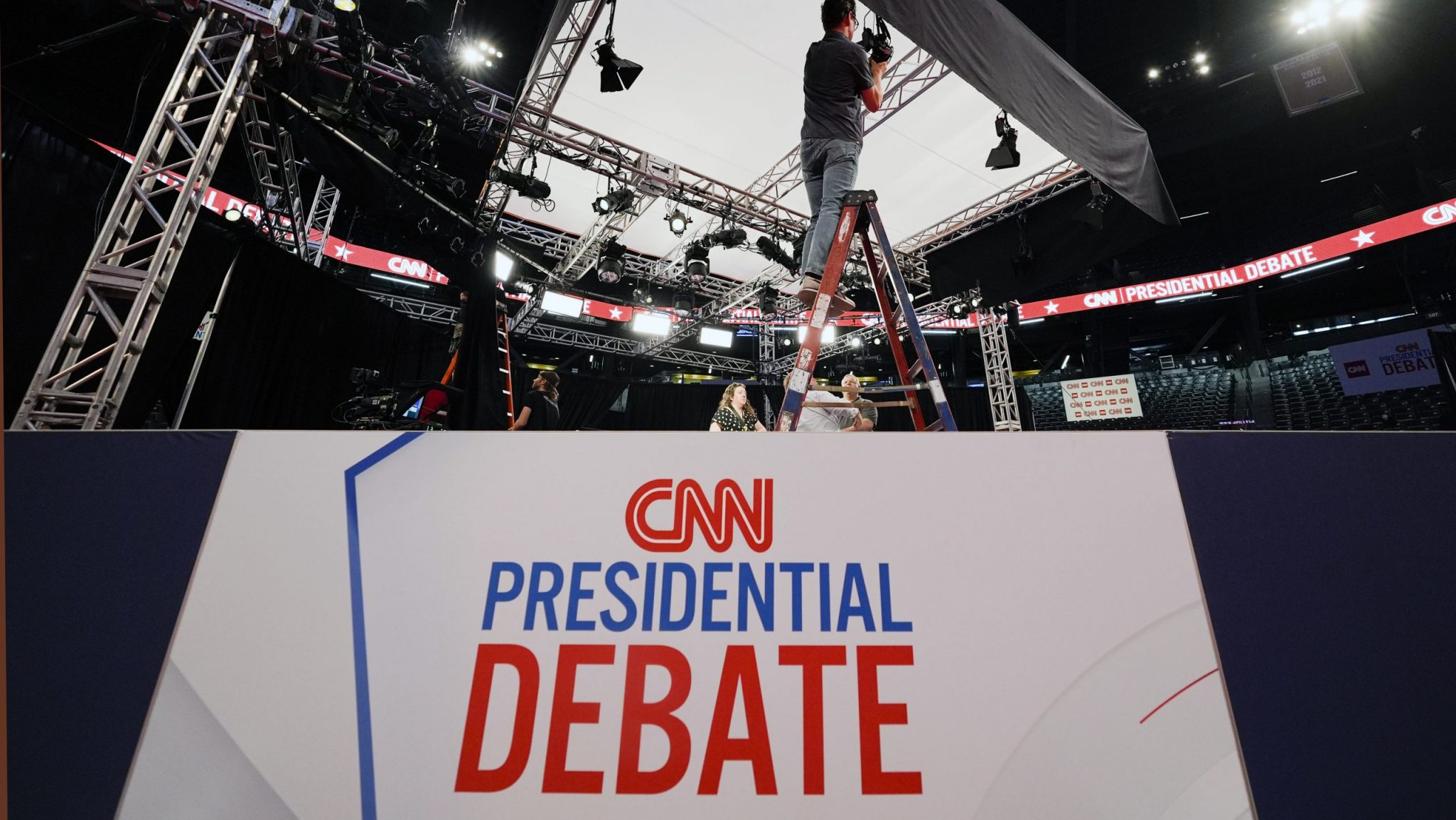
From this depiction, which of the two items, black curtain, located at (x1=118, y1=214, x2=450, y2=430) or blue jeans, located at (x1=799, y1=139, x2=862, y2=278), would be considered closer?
blue jeans, located at (x1=799, y1=139, x2=862, y2=278)

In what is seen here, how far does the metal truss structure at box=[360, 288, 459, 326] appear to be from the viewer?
8734 millimetres

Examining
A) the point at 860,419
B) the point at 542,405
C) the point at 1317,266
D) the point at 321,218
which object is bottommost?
the point at 860,419

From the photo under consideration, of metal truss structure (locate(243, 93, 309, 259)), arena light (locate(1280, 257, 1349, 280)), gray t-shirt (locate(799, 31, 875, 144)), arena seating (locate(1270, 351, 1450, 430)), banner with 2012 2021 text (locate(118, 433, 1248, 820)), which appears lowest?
banner with 2012 2021 text (locate(118, 433, 1248, 820))

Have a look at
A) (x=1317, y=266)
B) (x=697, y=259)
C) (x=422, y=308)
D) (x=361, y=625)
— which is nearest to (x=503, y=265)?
(x=422, y=308)

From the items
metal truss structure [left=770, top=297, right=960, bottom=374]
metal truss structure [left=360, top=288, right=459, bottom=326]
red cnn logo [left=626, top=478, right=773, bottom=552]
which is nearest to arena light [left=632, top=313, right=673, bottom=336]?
metal truss structure [left=770, top=297, right=960, bottom=374]

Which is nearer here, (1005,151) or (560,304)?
(1005,151)

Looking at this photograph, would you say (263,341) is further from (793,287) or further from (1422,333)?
(1422,333)

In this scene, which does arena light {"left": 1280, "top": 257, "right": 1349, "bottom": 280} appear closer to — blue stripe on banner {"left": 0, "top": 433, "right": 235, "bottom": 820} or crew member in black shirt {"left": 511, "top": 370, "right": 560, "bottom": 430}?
crew member in black shirt {"left": 511, "top": 370, "right": 560, "bottom": 430}

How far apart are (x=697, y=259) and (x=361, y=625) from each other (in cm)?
724

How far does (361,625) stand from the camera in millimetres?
1108

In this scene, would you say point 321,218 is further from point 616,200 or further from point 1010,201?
point 1010,201

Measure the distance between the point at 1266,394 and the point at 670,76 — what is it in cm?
1090

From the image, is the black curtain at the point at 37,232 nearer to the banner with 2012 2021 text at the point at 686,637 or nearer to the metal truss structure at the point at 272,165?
the metal truss structure at the point at 272,165

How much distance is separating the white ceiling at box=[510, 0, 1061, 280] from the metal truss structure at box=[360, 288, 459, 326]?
3.23 metres
